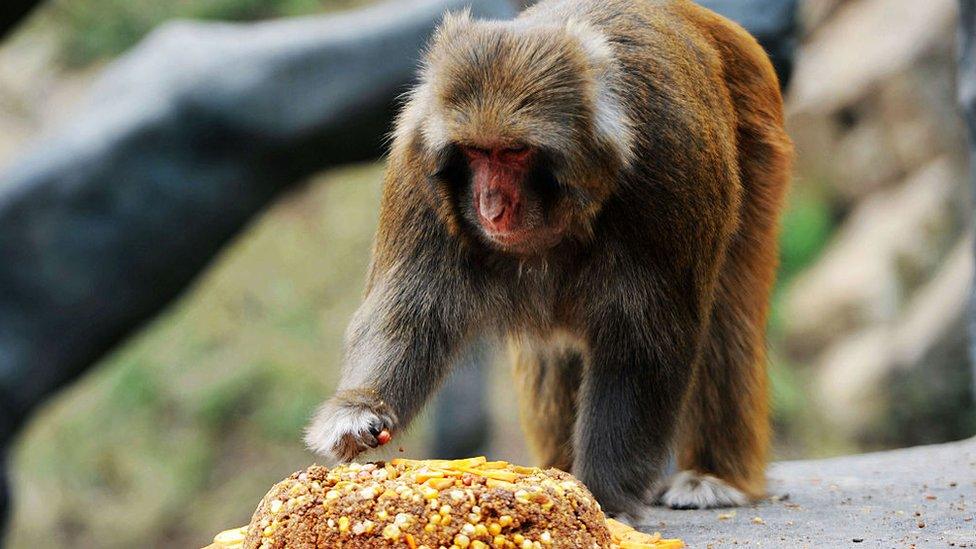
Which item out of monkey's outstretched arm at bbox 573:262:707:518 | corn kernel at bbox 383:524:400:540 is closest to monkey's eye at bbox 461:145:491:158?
monkey's outstretched arm at bbox 573:262:707:518

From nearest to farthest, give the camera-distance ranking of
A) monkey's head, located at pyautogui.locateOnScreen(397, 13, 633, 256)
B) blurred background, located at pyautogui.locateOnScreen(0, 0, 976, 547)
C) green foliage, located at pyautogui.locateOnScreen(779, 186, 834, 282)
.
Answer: monkey's head, located at pyautogui.locateOnScreen(397, 13, 633, 256), blurred background, located at pyautogui.locateOnScreen(0, 0, 976, 547), green foliage, located at pyautogui.locateOnScreen(779, 186, 834, 282)

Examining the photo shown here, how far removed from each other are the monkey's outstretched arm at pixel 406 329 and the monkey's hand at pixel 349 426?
2cm

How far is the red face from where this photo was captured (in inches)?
166

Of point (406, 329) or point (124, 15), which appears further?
point (124, 15)

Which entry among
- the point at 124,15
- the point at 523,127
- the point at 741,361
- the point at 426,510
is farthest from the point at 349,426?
the point at 124,15

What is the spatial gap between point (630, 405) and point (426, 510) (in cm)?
112

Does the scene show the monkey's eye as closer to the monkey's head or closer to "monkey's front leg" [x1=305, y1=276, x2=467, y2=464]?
the monkey's head

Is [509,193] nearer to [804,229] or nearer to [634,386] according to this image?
[634,386]

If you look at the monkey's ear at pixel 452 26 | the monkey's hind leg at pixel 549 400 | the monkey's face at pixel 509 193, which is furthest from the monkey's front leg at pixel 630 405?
the monkey's ear at pixel 452 26

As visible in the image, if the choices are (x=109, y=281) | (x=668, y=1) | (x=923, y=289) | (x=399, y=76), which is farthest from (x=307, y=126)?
(x=923, y=289)

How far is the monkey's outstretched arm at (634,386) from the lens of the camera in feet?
15.0

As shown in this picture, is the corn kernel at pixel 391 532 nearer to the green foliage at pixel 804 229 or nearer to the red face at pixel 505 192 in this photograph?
the red face at pixel 505 192

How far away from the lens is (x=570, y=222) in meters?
4.38

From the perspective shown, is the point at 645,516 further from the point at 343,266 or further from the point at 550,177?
the point at 343,266
